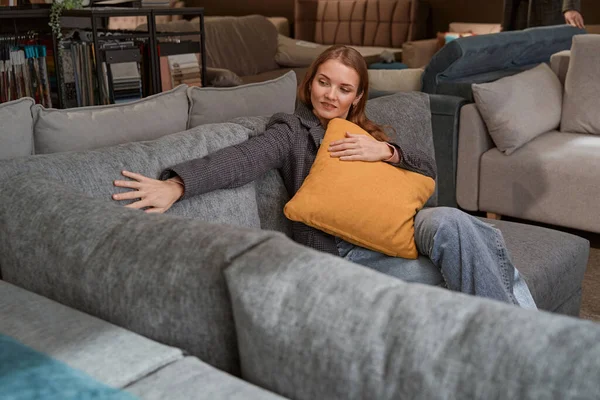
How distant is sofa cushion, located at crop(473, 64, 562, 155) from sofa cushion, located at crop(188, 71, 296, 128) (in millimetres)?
1364

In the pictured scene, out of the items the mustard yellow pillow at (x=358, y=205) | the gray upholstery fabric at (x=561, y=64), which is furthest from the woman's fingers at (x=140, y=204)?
the gray upholstery fabric at (x=561, y=64)

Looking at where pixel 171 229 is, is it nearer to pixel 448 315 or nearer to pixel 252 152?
pixel 448 315

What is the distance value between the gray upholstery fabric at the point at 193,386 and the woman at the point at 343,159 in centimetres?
73

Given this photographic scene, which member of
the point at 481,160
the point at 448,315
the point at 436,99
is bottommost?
the point at 481,160

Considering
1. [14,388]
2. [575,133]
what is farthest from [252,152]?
[575,133]

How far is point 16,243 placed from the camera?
4.31 feet

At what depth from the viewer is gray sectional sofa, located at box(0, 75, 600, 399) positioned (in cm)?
83

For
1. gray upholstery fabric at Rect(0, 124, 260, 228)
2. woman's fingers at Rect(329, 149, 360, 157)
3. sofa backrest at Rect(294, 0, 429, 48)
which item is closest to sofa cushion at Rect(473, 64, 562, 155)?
woman's fingers at Rect(329, 149, 360, 157)

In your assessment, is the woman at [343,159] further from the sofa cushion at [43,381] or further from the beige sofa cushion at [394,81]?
the beige sofa cushion at [394,81]

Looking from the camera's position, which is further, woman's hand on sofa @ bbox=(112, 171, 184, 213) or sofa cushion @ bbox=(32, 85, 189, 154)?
sofa cushion @ bbox=(32, 85, 189, 154)

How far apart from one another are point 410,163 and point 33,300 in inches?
48.1

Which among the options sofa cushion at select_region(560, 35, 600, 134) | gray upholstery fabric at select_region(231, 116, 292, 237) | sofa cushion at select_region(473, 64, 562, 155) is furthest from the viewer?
sofa cushion at select_region(560, 35, 600, 134)

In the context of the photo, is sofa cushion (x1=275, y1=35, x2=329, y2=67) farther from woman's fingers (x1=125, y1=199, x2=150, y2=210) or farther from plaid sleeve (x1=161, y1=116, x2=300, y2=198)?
woman's fingers (x1=125, y1=199, x2=150, y2=210)

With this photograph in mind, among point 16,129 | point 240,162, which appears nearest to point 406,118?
point 240,162
